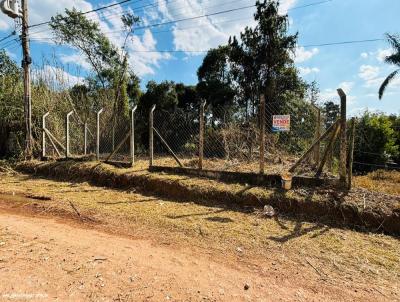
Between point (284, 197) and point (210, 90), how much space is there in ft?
42.3

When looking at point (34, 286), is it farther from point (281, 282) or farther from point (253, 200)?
point (253, 200)

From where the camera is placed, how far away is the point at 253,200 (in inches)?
231

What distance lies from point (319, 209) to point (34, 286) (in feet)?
14.3

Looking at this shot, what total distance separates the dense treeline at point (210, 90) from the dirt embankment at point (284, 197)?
3.46 meters

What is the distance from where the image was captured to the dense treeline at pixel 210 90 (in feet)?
40.8

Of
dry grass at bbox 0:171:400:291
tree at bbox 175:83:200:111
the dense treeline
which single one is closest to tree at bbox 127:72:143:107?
the dense treeline

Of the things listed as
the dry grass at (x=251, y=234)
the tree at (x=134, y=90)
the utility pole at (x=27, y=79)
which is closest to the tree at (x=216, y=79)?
the tree at (x=134, y=90)

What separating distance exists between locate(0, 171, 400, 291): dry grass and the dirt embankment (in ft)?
0.93

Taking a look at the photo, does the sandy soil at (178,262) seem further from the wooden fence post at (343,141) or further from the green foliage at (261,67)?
the green foliage at (261,67)

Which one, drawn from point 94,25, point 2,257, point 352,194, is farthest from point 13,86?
point 352,194

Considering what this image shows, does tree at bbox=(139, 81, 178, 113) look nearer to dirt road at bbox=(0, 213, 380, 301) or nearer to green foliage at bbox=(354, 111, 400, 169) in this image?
→ green foliage at bbox=(354, 111, 400, 169)

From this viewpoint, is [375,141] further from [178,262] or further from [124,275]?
[124,275]

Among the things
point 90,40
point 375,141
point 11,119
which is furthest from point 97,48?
point 375,141

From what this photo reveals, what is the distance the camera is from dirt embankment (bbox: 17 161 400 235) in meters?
Answer: 4.82
